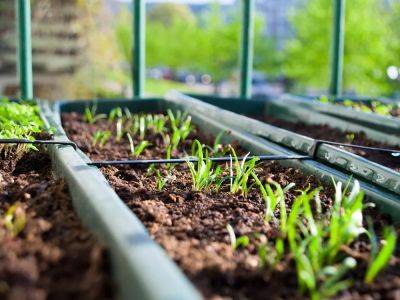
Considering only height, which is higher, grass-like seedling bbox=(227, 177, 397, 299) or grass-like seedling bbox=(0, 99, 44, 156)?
grass-like seedling bbox=(0, 99, 44, 156)

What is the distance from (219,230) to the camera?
119 centimetres

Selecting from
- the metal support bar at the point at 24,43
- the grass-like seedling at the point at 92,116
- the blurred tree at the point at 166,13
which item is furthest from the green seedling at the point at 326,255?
the blurred tree at the point at 166,13

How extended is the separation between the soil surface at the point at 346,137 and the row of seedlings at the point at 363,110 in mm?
96

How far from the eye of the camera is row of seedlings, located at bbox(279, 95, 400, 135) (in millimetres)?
2506

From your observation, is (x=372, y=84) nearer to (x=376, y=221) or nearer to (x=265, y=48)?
(x=265, y=48)

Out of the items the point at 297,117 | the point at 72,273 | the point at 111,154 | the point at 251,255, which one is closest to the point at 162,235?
the point at 251,255

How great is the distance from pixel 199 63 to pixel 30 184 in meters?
24.3

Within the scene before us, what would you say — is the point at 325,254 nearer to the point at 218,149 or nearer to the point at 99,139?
the point at 218,149

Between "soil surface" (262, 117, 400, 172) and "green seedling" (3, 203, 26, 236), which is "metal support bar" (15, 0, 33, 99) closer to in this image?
"soil surface" (262, 117, 400, 172)

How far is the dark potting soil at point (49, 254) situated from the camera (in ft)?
2.46

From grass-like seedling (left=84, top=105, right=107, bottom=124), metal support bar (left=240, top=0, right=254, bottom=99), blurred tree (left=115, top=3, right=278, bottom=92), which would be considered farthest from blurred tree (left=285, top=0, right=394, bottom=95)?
grass-like seedling (left=84, top=105, right=107, bottom=124)

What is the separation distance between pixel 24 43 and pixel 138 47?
0.67 meters

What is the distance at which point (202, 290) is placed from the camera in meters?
0.86

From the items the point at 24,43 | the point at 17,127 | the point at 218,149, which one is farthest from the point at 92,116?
the point at 17,127
